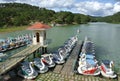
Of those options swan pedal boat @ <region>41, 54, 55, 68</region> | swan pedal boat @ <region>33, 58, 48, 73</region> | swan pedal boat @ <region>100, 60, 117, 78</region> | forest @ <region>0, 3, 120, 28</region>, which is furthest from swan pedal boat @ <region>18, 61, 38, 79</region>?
forest @ <region>0, 3, 120, 28</region>

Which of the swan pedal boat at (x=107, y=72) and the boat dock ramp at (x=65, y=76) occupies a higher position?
the swan pedal boat at (x=107, y=72)

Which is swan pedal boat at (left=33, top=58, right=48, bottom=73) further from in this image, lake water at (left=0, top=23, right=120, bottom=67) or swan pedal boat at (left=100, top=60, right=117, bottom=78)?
lake water at (left=0, top=23, right=120, bottom=67)

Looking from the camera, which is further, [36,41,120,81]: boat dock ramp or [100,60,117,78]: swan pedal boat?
[100,60,117,78]: swan pedal boat

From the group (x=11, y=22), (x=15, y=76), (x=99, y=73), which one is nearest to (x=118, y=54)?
(x=99, y=73)

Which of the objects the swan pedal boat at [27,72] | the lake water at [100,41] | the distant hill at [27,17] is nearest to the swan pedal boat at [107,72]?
the lake water at [100,41]

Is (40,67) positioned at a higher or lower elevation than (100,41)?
higher

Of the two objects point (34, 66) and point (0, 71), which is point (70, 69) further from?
point (0, 71)

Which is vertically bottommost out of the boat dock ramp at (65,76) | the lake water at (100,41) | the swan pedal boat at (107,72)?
the lake water at (100,41)

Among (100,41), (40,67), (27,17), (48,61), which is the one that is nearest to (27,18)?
(27,17)

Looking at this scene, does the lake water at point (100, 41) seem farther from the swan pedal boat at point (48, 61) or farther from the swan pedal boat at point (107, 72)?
the swan pedal boat at point (48, 61)

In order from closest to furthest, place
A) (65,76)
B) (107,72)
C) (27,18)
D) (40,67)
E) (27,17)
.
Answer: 1. (65,76)
2. (107,72)
3. (40,67)
4. (27,18)
5. (27,17)

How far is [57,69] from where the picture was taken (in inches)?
675

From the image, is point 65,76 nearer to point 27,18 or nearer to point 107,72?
point 107,72

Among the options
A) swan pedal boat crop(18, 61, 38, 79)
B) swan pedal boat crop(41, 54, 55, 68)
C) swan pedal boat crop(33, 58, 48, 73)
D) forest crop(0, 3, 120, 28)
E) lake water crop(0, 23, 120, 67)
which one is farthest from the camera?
forest crop(0, 3, 120, 28)
